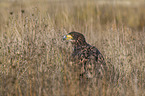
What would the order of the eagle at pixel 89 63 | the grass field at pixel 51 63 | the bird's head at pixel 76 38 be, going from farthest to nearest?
the bird's head at pixel 76 38 < the eagle at pixel 89 63 < the grass field at pixel 51 63

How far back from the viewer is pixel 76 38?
5.78 metres

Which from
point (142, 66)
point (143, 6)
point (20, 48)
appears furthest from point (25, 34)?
point (143, 6)

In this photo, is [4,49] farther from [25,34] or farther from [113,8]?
[113,8]

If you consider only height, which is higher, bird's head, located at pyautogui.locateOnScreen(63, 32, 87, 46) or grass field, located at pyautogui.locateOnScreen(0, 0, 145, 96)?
bird's head, located at pyautogui.locateOnScreen(63, 32, 87, 46)

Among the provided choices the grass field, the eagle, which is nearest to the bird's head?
the grass field

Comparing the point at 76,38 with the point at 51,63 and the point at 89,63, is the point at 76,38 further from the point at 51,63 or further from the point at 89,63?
the point at 89,63

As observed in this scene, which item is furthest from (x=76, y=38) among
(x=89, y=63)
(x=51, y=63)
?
(x=89, y=63)

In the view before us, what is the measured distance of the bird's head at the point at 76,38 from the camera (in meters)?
5.73

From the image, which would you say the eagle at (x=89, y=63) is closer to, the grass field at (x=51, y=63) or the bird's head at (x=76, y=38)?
the grass field at (x=51, y=63)

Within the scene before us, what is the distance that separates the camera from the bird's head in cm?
573

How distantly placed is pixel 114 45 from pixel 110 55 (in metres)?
0.42

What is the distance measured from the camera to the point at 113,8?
15.2 meters

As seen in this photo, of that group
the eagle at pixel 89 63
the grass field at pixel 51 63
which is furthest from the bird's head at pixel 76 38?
the eagle at pixel 89 63

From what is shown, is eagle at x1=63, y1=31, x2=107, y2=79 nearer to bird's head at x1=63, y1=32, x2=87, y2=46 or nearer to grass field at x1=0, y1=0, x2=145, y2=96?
grass field at x1=0, y1=0, x2=145, y2=96
